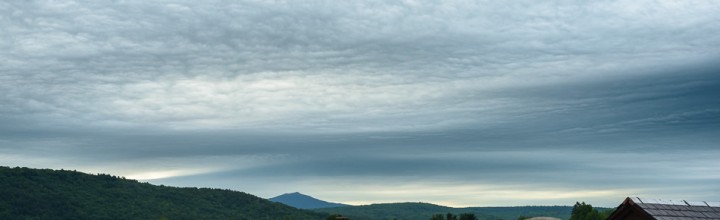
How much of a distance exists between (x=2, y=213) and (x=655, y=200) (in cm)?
18217

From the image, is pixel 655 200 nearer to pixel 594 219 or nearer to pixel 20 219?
pixel 594 219

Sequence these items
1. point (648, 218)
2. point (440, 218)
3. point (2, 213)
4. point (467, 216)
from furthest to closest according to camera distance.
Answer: point (2, 213)
point (440, 218)
point (467, 216)
point (648, 218)

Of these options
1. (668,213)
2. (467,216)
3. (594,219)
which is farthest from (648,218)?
(594,219)

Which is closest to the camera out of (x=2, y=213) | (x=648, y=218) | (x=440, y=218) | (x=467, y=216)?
(x=648, y=218)

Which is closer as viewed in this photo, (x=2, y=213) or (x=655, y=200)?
(x=655, y=200)

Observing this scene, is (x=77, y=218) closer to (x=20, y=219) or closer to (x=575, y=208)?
(x=20, y=219)

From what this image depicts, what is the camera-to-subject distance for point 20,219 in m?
196

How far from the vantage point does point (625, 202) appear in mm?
39031

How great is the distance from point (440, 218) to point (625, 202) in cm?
10818

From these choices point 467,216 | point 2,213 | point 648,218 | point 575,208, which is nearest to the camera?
point 648,218

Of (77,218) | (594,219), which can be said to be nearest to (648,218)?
(594,219)

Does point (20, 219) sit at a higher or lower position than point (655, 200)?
higher

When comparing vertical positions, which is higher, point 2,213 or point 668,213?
point 2,213

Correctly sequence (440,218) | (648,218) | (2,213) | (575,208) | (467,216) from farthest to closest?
(2,213) < (575,208) < (440,218) < (467,216) < (648,218)
